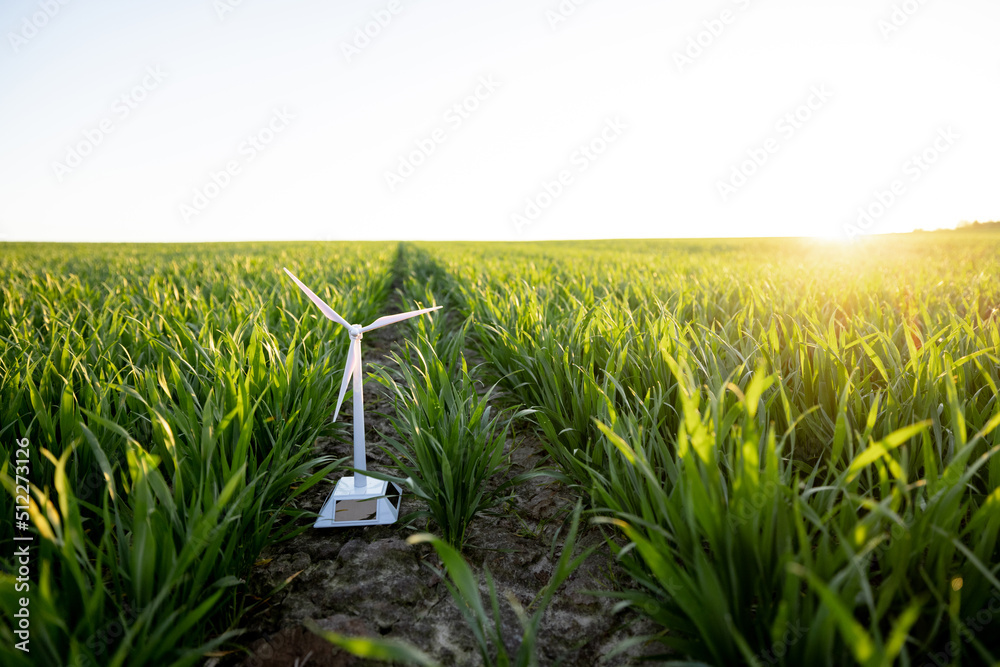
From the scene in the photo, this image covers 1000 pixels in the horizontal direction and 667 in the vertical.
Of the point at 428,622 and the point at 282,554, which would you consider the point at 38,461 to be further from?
the point at 428,622

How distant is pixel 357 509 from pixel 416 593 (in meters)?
0.44

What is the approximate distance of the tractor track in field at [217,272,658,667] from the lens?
1400 millimetres

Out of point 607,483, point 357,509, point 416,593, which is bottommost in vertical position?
point 416,593

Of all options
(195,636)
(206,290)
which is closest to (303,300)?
(206,290)

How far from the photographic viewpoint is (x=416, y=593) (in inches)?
64.4

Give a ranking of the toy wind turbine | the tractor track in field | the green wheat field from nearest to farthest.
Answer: the green wheat field < the tractor track in field < the toy wind turbine

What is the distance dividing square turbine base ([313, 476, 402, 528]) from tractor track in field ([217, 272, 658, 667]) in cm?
7
